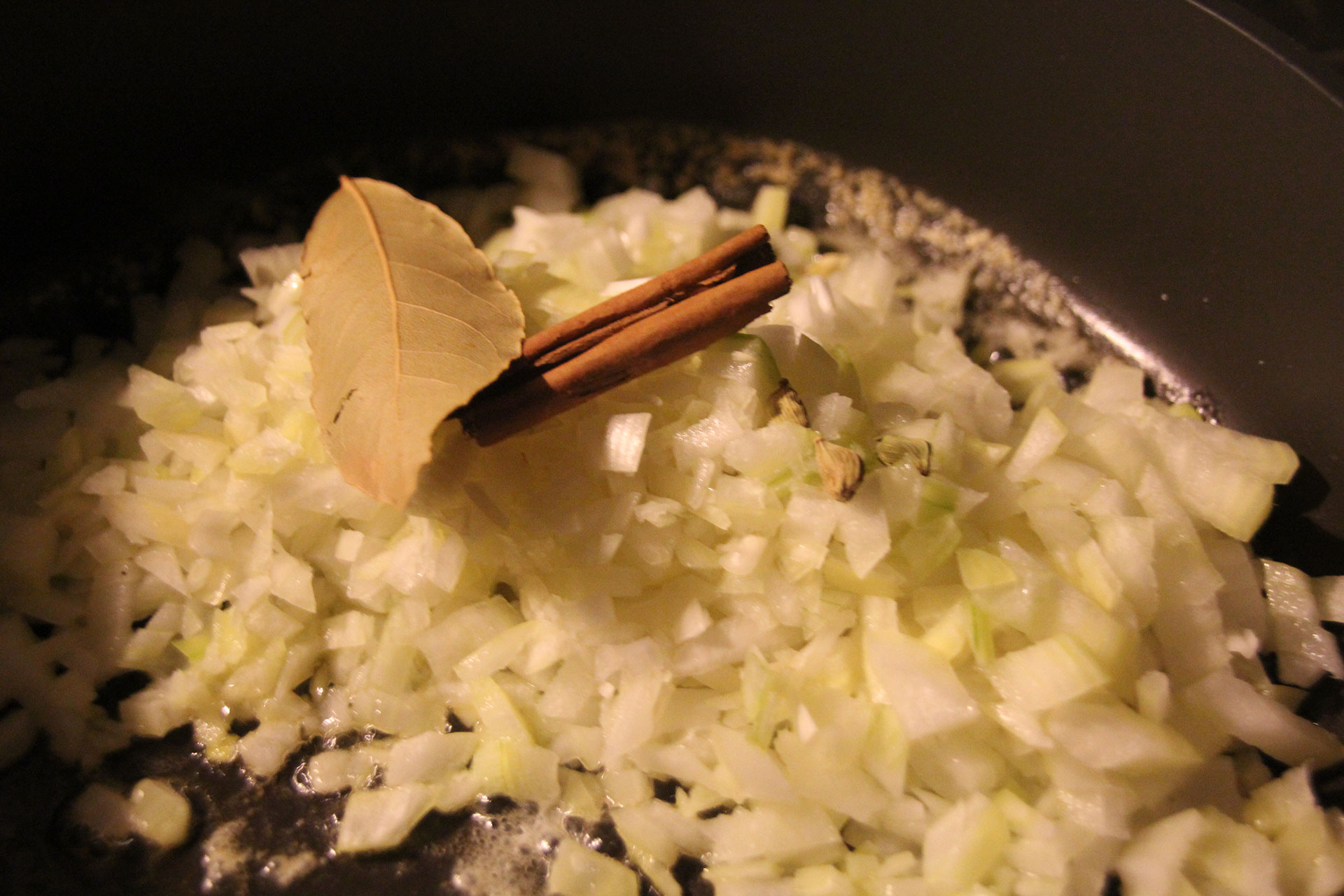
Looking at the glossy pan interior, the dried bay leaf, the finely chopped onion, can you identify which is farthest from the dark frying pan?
the dried bay leaf

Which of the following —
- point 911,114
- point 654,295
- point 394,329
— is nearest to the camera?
point 394,329

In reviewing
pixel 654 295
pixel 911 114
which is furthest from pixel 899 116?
pixel 654 295

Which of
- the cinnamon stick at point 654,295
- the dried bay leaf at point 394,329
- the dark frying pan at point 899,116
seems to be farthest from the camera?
the dark frying pan at point 899,116

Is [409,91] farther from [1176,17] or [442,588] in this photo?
[1176,17]

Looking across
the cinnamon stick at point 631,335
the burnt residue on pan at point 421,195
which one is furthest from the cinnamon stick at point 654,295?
the burnt residue on pan at point 421,195

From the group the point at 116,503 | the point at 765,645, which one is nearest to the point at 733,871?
the point at 765,645

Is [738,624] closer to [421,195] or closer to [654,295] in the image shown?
[654,295]

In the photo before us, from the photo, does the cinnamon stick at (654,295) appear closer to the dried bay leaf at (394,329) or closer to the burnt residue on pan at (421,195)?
the dried bay leaf at (394,329)
